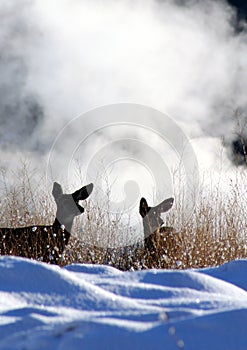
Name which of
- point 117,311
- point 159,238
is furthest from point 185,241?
point 117,311

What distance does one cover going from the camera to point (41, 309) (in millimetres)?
1505

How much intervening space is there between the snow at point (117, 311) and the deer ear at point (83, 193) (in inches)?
175

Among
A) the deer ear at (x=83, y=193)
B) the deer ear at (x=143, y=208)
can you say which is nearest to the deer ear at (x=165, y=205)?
the deer ear at (x=143, y=208)

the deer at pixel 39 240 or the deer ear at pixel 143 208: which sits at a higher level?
the deer ear at pixel 143 208

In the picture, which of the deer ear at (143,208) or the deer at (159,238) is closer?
the deer at (159,238)

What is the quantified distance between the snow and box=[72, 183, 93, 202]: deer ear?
444 cm

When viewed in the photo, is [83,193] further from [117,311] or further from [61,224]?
[117,311]

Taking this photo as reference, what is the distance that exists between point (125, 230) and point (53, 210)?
1.19 meters

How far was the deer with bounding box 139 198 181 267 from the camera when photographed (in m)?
5.98

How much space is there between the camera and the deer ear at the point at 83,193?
6.56 metres

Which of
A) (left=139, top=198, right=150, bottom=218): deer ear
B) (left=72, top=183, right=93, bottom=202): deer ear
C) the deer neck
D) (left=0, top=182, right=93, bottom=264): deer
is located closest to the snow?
(left=0, top=182, right=93, bottom=264): deer

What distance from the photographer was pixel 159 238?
5.98m

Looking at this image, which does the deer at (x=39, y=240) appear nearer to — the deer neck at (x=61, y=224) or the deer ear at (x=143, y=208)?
the deer neck at (x=61, y=224)

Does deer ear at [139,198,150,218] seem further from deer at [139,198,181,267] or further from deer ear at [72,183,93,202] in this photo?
deer ear at [72,183,93,202]
